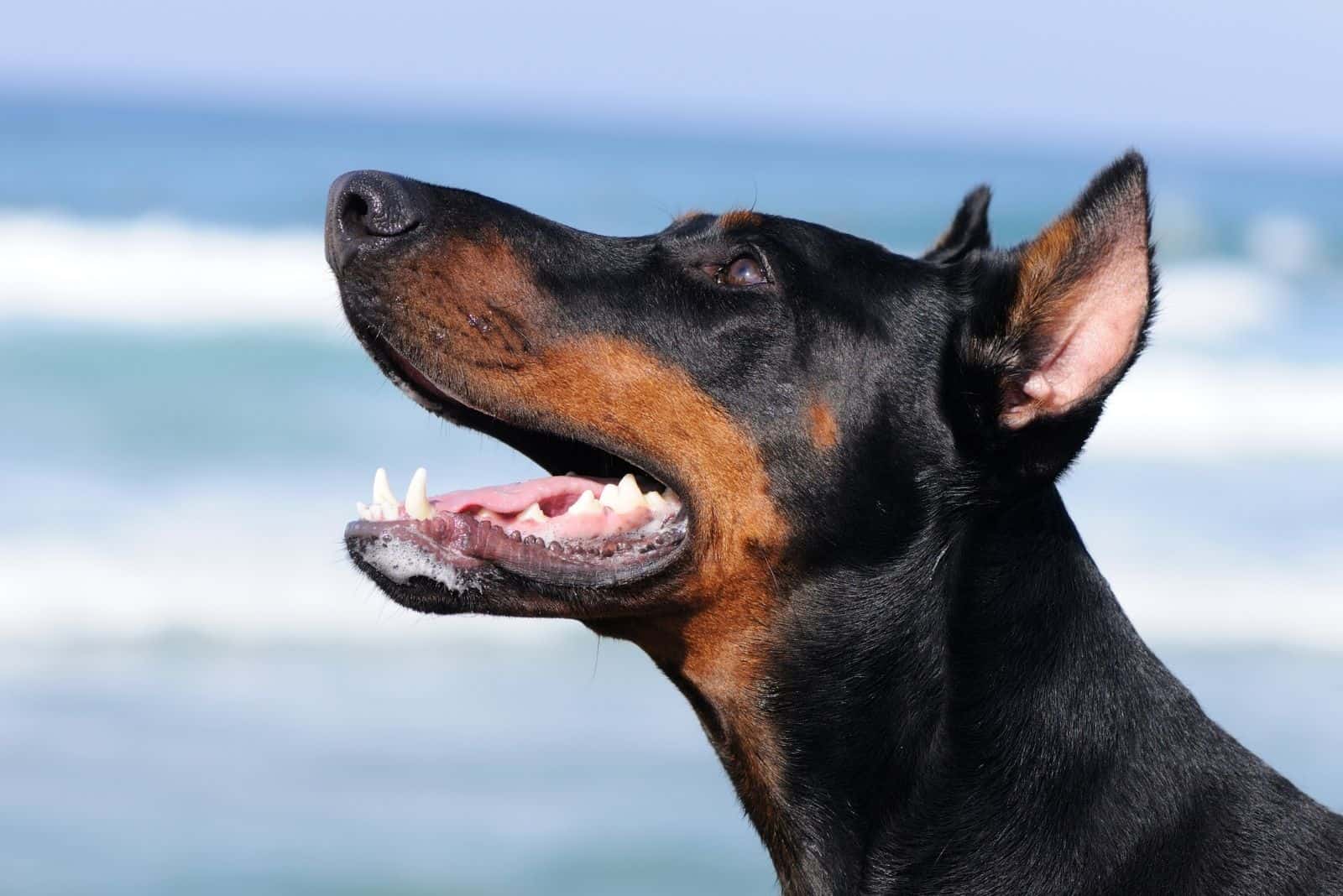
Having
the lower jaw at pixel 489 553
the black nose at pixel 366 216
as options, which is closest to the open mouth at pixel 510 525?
the lower jaw at pixel 489 553

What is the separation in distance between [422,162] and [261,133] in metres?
7.84

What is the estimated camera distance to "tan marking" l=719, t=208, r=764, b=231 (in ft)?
14.3

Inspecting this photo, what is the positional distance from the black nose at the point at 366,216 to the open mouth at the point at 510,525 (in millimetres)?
190

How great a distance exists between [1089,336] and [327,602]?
24.5 feet

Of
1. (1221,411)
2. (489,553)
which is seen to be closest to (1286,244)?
(1221,411)

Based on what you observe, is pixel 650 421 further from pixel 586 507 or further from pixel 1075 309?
pixel 1075 309

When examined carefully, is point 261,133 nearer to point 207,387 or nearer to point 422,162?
point 422,162

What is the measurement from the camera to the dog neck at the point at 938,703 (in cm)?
384

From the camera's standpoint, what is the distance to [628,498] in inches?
166

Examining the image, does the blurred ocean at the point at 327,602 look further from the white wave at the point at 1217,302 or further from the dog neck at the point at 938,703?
the dog neck at the point at 938,703

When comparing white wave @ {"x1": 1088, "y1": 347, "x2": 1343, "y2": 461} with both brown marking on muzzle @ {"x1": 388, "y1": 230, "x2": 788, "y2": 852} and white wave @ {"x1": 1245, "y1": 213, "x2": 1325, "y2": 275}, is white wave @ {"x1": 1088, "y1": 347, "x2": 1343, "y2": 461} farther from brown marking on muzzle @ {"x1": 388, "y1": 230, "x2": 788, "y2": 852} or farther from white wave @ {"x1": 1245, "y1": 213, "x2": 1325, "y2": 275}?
A: brown marking on muzzle @ {"x1": 388, "y1": 230, "x2": 788, "y2": 852}

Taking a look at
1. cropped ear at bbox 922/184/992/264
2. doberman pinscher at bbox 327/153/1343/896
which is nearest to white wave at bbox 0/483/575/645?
cropped ear at bbox 922/184/992/264

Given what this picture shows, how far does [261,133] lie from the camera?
4353 cm

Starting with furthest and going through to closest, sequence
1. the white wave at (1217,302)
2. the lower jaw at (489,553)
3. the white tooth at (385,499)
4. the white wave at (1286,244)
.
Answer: the white wave at (1286,244) < the white wave at (1217,302) < the white tooth at (385,499) < the lower jaw at (489,553)
